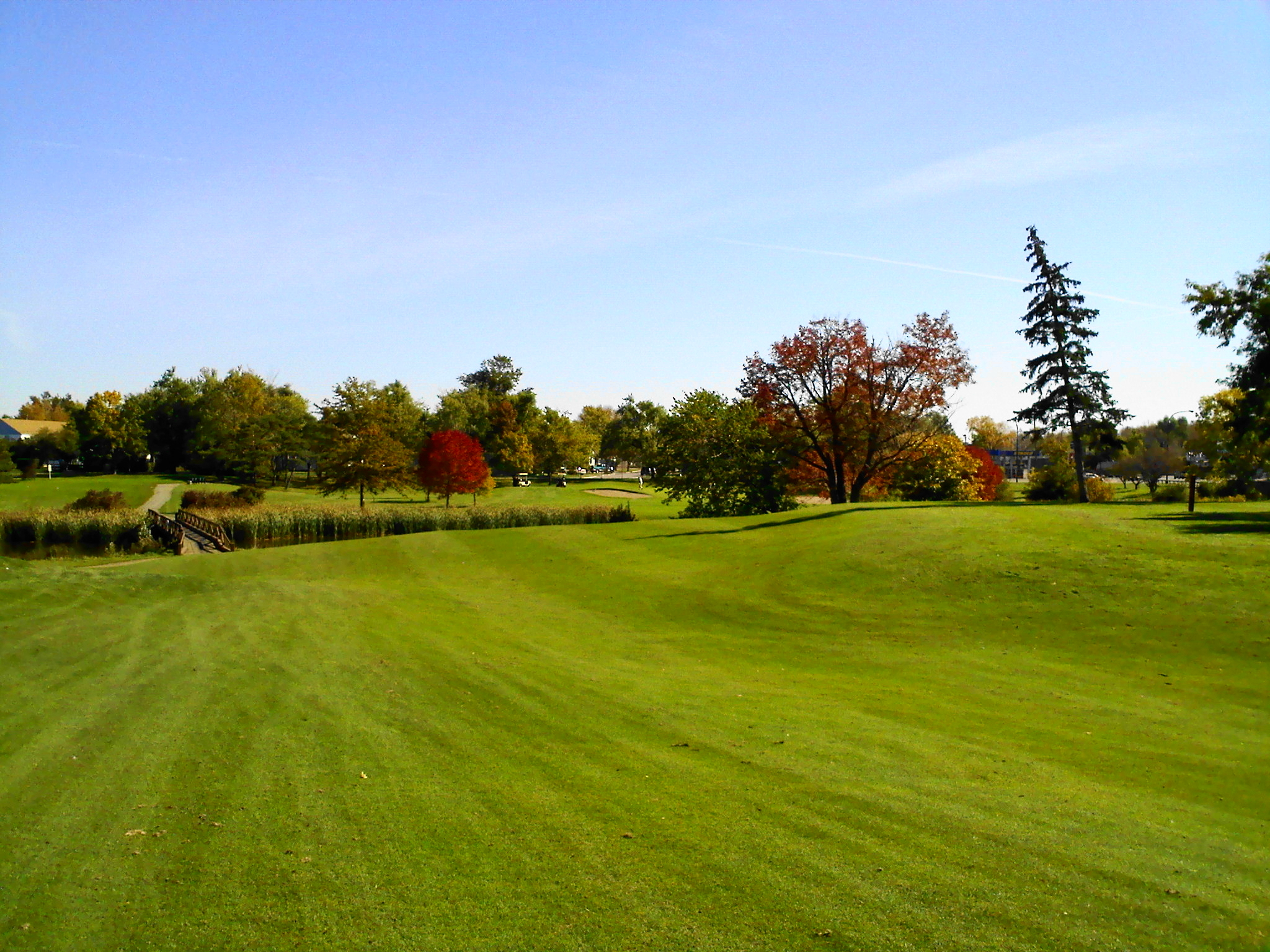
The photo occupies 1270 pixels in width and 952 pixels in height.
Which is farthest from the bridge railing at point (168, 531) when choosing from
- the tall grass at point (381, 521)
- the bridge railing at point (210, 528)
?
the tall grass at point (381, 521)

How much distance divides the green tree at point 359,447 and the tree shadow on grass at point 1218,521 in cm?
4520

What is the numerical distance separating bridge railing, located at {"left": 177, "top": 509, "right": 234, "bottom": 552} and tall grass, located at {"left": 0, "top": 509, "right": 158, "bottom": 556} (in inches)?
69.0

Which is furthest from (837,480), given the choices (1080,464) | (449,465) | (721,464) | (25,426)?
(25,426)

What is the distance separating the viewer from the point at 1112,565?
18062 millimetres

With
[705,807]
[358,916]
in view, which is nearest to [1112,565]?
[705,807]

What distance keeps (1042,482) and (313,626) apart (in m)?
46.8

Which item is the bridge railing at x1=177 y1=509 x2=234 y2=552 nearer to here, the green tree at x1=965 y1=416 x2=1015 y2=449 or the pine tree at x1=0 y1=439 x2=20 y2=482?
the pine tree at x1=0 y1=439 x2=20 y2=482

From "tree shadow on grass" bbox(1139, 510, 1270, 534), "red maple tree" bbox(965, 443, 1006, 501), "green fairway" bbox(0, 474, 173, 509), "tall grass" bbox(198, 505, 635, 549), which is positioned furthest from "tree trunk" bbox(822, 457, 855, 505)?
"green fairway" bbox(0, 474, 173, 509)

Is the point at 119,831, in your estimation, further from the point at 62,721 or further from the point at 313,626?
the point at 313,626

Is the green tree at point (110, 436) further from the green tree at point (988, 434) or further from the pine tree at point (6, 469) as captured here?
the green tree at point (988, 434)

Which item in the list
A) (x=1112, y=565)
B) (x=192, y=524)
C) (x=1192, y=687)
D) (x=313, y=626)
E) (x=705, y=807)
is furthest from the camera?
(x=192, y=524)

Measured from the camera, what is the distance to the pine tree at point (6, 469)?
77.9m

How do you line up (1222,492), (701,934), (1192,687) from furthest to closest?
1. (1222,492)
2. (1192,687)
3. (701,934)

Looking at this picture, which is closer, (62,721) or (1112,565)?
(62,721)
